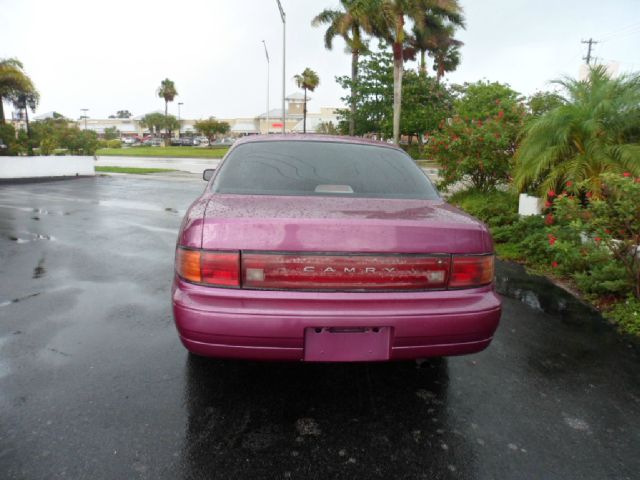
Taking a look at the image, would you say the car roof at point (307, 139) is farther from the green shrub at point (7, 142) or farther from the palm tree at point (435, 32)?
the palm tree at point (435, 32)

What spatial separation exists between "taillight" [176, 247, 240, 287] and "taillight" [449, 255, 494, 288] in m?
1.13

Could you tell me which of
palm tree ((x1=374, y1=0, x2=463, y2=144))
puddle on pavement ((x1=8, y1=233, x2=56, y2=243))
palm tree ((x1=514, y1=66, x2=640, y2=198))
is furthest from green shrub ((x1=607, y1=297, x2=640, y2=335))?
palm tree ((x1=374, y1=0, x2=463, y2=144))

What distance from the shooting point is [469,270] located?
8.21 ft

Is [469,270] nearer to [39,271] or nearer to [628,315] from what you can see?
[628,315]

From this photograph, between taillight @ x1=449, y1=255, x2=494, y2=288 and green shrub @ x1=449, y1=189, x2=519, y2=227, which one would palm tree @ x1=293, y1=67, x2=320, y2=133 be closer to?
green shrub @ x1=449, y1=189, x2=519, y2=227

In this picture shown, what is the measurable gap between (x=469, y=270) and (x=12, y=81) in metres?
26.0

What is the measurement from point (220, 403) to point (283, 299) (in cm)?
91

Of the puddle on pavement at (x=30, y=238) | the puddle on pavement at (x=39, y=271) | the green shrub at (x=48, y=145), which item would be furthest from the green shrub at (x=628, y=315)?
the green shrub at (x=48, y=145)

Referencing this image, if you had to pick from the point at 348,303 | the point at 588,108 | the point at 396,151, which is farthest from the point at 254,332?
the point at 588,108

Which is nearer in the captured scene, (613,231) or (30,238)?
(613,231)

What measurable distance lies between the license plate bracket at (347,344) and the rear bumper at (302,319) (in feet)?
0.04

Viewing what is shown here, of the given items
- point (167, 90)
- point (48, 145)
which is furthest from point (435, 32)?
point (167, 90)

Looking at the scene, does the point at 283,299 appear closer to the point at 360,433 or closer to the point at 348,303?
the point at 348,303

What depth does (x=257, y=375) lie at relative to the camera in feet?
10.4
